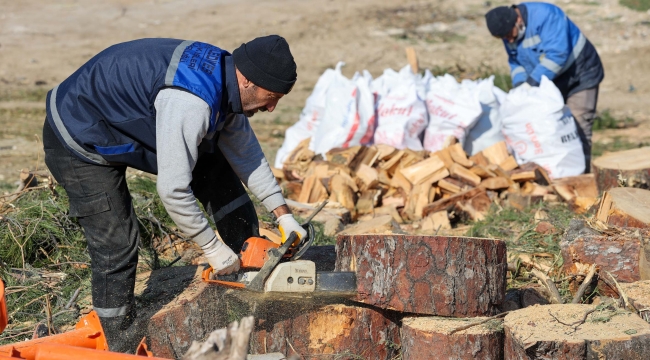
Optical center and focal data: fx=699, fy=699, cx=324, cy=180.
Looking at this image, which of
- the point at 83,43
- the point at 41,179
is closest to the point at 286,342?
the point at 41,179

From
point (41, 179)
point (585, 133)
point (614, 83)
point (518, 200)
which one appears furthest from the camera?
point (614, 83)

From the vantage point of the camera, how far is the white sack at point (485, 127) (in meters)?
7.00

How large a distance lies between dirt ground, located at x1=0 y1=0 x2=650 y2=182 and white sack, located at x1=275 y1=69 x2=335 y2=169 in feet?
8.82

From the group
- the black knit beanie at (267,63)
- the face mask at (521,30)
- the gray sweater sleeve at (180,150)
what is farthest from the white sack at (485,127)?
the gray sweater sleeve at (180,150)

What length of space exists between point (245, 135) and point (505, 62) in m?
10.4

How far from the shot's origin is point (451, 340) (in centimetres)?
323

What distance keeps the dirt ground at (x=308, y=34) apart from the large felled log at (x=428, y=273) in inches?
277

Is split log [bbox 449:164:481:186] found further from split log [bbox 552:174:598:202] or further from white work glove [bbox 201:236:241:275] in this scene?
white work glove [bbox 201:236:241:275]

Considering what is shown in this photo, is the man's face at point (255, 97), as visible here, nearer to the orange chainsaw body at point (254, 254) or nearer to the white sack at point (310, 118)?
the orange chainsaw body at point (254, 254)

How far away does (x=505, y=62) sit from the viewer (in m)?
13.1

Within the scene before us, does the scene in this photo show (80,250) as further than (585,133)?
No

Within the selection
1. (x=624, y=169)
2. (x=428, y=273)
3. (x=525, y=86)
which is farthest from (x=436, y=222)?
(x=428, y=273)

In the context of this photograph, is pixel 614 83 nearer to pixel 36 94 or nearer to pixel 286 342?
pixel 36 94

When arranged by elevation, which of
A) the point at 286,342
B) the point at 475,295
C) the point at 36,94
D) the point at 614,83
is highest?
the point at 475,295
